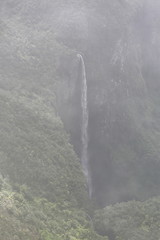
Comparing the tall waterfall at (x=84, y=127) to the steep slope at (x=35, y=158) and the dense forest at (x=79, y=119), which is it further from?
the steep slope at (x=35, y=158)

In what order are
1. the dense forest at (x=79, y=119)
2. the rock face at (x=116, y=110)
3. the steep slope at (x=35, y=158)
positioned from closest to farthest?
1. the steep slope at (x=35, y=158)
2. the dense forest at (x=79, y=119)
3. the rock face at (x=116, y=110)

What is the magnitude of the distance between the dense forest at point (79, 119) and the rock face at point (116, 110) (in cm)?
16

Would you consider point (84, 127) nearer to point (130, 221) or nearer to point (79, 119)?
point (79, 119)

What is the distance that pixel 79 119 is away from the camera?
44969 mm

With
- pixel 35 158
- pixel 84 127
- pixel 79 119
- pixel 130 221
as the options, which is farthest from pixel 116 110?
pixel 130 221

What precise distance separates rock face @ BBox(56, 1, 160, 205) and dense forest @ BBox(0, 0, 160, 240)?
0.16m

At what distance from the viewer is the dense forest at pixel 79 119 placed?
78.5 ft

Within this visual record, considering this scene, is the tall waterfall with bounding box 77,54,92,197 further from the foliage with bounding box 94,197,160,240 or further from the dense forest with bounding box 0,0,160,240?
the foliage with bounding box 94,197,160,240

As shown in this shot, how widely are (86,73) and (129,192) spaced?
17782 millimetres

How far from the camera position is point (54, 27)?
51500 mm

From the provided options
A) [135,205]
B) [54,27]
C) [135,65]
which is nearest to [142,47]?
[135,65]

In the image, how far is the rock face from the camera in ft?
169

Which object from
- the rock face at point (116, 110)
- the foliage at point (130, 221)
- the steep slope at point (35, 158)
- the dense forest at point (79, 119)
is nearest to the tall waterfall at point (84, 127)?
the dense forest at point (79, 119)

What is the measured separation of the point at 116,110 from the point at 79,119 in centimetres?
1467
